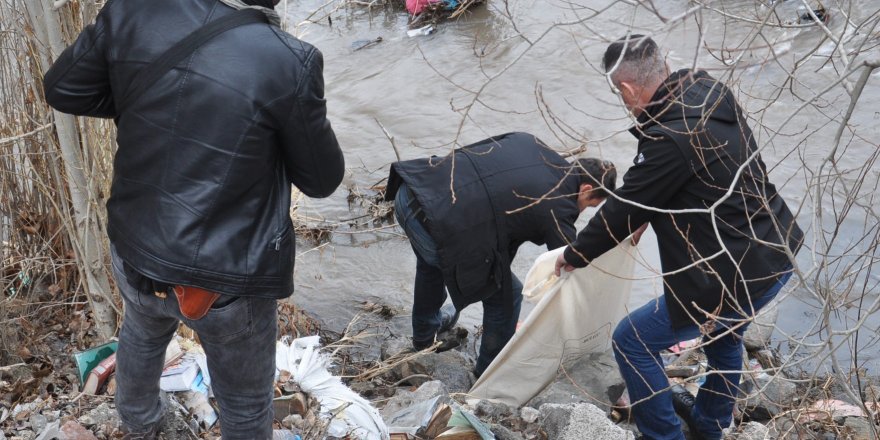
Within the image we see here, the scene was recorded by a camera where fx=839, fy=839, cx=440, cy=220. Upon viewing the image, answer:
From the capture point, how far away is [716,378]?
3.76 meters

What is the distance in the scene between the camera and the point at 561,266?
3812mm

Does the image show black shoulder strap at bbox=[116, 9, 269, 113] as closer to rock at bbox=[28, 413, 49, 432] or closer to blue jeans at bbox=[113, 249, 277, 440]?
blue jeans at bbox=[113, 249, 277, 440]

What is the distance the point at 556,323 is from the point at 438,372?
0.86 m

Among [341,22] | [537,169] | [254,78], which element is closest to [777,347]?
[537,169]

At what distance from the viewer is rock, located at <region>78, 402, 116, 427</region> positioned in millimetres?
3080

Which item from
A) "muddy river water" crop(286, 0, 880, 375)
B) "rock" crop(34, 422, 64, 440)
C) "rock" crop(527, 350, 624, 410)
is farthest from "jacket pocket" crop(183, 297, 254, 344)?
"muddy river water" crop(286, 0, 880, 375)

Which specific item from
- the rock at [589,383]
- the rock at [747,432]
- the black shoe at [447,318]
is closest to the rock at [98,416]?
the rock at [589,383]

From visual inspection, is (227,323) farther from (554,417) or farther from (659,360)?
(659,360)

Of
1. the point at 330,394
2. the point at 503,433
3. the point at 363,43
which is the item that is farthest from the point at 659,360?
A: the point at 363,43

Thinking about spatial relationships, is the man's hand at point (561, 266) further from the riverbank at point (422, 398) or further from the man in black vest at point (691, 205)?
the riverbank at point (422, 398)

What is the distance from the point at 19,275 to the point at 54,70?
1.93 m

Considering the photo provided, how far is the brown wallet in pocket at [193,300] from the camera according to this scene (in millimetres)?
2242

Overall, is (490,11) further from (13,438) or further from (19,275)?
(13,438)

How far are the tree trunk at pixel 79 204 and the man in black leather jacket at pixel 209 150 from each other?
89cm
